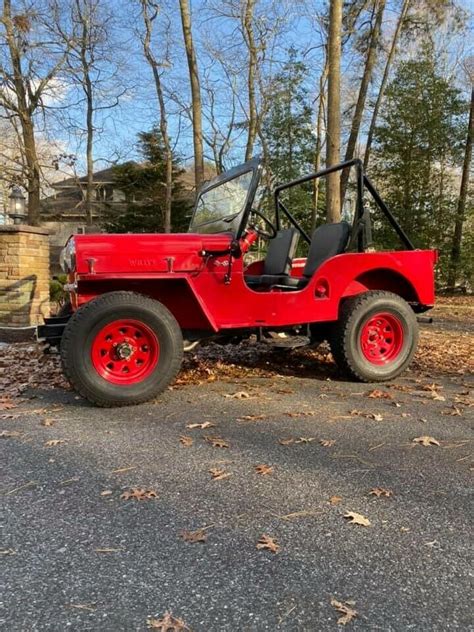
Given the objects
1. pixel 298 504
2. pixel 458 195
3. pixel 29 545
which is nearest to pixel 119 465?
pixel 29 545

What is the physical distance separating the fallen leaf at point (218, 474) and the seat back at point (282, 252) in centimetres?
294

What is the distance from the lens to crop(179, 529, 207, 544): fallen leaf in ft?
7.09

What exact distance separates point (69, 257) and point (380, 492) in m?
3.12

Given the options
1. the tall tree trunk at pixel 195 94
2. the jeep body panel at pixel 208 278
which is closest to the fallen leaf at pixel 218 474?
the jeep body panel at pixel 208 278

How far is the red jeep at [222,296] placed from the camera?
4105mm

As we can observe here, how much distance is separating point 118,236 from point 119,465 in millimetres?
1942

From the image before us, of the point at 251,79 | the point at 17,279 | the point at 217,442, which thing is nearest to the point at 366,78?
the point at 251,79

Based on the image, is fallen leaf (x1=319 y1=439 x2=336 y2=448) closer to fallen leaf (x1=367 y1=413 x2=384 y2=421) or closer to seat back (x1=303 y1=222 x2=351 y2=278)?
fallen leaf (x1=367 y1=413 x2=384 y2=421)

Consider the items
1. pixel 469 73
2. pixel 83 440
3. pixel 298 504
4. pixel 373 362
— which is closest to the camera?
pixel 298 504

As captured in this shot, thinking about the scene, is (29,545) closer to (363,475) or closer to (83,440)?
(83,440)

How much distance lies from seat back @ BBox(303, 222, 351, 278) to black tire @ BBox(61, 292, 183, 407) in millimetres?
1879

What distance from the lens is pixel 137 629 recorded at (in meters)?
1.64

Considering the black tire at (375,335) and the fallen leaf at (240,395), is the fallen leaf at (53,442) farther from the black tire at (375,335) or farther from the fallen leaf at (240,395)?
the black tire at (375,335)

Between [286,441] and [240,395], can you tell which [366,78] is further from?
[286,441]
